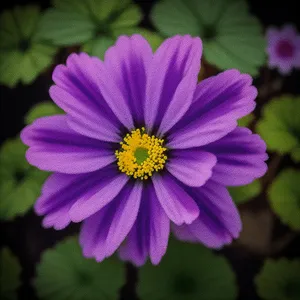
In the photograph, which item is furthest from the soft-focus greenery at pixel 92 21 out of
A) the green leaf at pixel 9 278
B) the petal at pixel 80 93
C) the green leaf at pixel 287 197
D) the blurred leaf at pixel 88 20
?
the green leaf at pixel 9 278

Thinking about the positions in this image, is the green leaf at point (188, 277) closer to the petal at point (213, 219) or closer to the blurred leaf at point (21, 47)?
the petal at point (213, 219)

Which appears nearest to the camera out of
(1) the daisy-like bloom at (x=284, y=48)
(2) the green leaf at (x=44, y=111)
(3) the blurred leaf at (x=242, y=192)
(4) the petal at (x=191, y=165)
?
(4) the petal at (x=191, y=165)

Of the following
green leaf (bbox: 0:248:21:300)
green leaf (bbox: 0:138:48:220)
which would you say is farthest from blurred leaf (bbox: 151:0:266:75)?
green leaf (bbox: 0:248:21:300)

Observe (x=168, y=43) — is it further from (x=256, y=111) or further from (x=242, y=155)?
(x=256, y=111)

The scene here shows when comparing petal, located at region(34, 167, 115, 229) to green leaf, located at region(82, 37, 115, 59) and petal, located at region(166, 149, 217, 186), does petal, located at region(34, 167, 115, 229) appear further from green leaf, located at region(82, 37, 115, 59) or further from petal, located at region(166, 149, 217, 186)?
green leaf, located at region(82, 37, 115, 59)

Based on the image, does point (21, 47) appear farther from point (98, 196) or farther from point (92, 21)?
point (98, 196)

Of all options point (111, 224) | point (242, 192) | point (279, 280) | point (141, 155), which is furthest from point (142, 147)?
point (279, 280)

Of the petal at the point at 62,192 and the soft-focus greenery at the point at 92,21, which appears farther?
the soft-focus greenery at the point at 92,21
